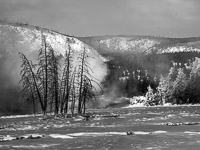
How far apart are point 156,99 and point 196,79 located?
66.2ft

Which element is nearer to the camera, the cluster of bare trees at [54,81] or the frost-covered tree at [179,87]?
the cluster of bare trees at [54,81]

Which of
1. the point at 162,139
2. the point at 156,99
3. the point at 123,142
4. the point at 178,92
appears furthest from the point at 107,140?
the point at 156,99

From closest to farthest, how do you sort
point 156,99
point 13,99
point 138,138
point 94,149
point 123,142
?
point 94,149 → point 123,142 → point 138,138 → point 156,99 → point 13,99

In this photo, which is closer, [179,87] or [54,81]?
[54,81]

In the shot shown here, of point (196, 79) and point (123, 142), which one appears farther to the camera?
point (196, 79)

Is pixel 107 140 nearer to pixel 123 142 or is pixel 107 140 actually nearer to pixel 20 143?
pixel 123 142

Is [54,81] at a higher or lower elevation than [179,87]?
lower

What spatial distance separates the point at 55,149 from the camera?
1980 centimetres

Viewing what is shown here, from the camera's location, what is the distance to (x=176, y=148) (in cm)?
1967

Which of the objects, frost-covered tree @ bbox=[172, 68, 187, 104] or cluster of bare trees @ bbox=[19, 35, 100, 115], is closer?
cluster of bare trees @ bbox=[19, 35, 100, 115]

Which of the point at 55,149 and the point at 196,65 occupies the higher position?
the point at 196,65

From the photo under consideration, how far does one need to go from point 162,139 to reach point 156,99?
13896 centimetres

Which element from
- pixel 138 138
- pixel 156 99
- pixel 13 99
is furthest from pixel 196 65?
pixel 138 138

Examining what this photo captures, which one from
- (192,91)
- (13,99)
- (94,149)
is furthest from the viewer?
(13,99)
